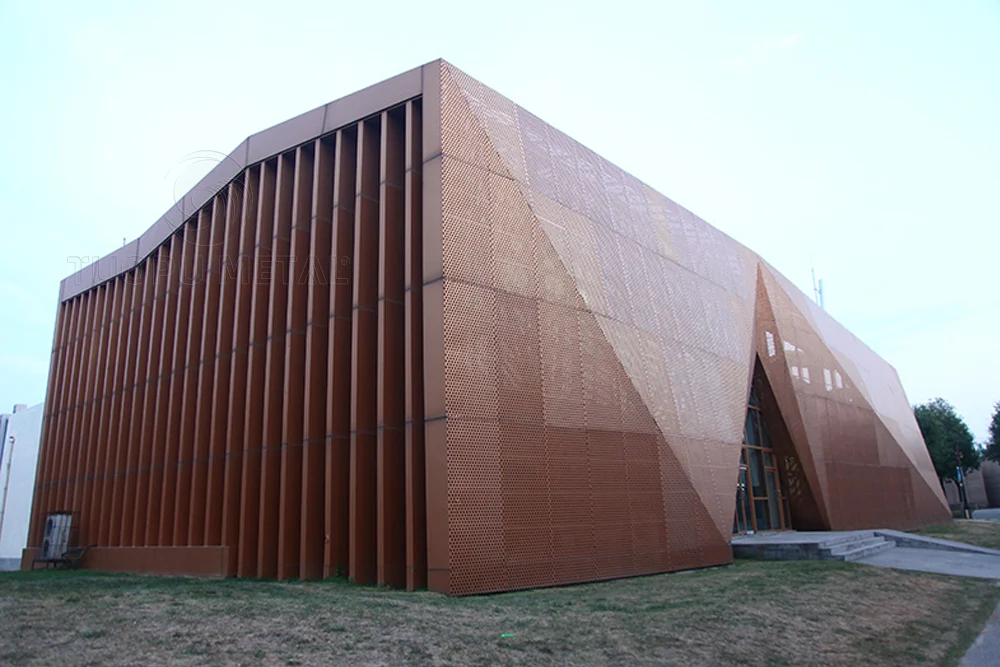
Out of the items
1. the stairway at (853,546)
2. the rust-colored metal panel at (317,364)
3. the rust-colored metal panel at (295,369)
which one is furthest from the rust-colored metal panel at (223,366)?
the stairway at (853,546)

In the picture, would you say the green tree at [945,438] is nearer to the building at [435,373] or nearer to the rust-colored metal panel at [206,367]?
the building at [435,373]

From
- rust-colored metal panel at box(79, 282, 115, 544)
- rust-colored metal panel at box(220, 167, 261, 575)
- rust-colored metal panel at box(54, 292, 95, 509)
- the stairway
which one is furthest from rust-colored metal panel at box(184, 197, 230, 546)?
the stairway

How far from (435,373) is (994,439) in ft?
189

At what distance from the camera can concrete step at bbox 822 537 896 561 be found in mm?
16609

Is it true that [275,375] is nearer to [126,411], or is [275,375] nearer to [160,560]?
[160,560]

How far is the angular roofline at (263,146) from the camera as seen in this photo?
50.5ft

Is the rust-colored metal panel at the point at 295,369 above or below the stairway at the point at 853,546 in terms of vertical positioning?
above

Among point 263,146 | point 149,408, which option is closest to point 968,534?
point 263,146

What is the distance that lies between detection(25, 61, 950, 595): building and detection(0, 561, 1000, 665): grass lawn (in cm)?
188

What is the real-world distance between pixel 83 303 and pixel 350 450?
787 inches

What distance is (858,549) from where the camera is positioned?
706 inches

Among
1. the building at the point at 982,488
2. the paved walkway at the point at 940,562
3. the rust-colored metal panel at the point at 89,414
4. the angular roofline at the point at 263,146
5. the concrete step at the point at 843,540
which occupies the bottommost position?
the paved walkway at the point at 940,562

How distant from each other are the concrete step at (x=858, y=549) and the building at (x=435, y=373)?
2444mm

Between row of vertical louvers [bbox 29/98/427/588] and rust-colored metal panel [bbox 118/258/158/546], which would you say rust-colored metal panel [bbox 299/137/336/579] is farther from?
rust-colored metal panel [bbox 118/258/158/546]
